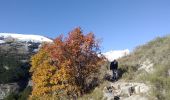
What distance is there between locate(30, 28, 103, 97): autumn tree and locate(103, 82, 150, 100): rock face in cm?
629

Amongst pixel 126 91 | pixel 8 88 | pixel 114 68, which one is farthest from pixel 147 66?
pixel 8 88

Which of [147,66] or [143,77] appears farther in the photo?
[147,66]

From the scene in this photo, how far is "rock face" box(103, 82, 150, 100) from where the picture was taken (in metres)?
34.6

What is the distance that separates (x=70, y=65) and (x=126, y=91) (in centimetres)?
1093

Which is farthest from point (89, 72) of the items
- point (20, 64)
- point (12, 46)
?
point (12, 46)

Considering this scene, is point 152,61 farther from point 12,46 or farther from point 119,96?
point 12,46

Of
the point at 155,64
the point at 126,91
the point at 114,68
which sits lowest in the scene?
the point at 126,91

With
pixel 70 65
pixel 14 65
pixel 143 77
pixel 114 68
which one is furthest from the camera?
pixel 14 65

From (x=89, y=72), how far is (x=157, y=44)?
8.45 metres

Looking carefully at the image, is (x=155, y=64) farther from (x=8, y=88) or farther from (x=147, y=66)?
(x=8, y=88)

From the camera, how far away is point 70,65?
45469 mm

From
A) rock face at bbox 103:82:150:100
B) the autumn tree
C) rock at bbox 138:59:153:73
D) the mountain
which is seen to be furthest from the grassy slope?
the mountain

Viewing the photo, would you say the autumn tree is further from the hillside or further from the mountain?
the mountain

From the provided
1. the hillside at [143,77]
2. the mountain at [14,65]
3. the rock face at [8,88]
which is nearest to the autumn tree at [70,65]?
the hillside at [143,77]
